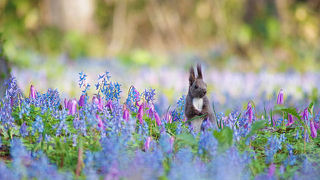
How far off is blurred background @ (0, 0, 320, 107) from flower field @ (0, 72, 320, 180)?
0.98 metres

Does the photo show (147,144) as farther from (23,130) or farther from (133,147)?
(23,130)

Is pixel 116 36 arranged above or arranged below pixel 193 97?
above

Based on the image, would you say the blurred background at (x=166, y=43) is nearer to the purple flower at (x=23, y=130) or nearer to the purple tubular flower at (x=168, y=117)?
the purple tubular flower at (x=168, y=117)

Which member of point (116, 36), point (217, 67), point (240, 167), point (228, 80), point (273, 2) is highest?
point (116, 36)

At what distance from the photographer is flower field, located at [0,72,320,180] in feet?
7.90

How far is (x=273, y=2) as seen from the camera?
35.5 feet

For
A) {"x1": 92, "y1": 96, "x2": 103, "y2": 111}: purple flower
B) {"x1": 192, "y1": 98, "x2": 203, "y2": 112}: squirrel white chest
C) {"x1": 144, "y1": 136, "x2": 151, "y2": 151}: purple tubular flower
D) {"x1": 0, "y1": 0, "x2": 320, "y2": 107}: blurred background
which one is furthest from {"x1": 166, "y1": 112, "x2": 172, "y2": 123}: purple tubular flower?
{"x1": 0, "y1": 0, "x2": 320, "y2": 107}: blurred background

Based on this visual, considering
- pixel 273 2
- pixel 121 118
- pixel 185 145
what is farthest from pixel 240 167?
pixel 273 2

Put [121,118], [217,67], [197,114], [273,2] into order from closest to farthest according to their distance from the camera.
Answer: [121,118] → [197,114] → [217,67] → [273,2]

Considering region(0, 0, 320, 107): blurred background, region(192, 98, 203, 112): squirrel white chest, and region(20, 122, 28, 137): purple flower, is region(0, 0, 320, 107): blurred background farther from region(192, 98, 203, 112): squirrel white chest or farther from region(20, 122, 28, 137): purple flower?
region(20, 122, 28, 137): purple flower

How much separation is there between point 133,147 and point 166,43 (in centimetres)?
1555

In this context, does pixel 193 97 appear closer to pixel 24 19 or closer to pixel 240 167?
pixel 240 167

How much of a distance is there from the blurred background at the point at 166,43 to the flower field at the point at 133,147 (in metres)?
0.98

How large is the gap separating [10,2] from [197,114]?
49.7 ft
